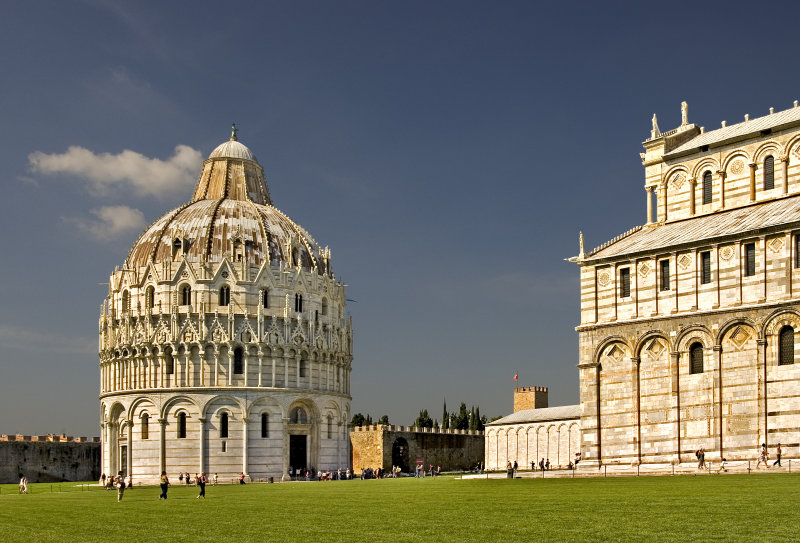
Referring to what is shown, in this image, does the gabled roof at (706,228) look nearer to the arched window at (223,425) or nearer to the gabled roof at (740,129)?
the gabled roof at (740,129)

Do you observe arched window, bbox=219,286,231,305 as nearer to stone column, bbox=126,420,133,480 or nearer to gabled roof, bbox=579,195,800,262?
stone column, bbox=126,420,133,480

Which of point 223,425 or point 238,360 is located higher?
point 238,360

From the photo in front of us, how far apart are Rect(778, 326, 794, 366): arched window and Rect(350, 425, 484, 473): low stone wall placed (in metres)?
53.0

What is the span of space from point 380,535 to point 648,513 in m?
6.42

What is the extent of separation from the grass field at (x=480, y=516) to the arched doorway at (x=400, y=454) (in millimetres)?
56027

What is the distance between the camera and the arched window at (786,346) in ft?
144

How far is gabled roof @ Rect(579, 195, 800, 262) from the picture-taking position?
152 ft

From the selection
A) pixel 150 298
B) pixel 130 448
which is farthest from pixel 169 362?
pixel 130 448

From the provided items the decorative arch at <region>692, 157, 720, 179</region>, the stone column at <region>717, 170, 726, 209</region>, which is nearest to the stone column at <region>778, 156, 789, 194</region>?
the stone column at <region>717, 170, 726, 209</region>

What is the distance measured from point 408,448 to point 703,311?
52159mm

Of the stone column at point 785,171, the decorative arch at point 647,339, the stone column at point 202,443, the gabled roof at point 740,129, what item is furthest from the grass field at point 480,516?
the stone column at point 202,443

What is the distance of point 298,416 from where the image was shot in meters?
85.9

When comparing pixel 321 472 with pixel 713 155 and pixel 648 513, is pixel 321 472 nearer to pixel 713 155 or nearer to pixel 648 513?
pixel 713 155

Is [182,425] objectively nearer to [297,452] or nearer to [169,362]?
[169,362]
